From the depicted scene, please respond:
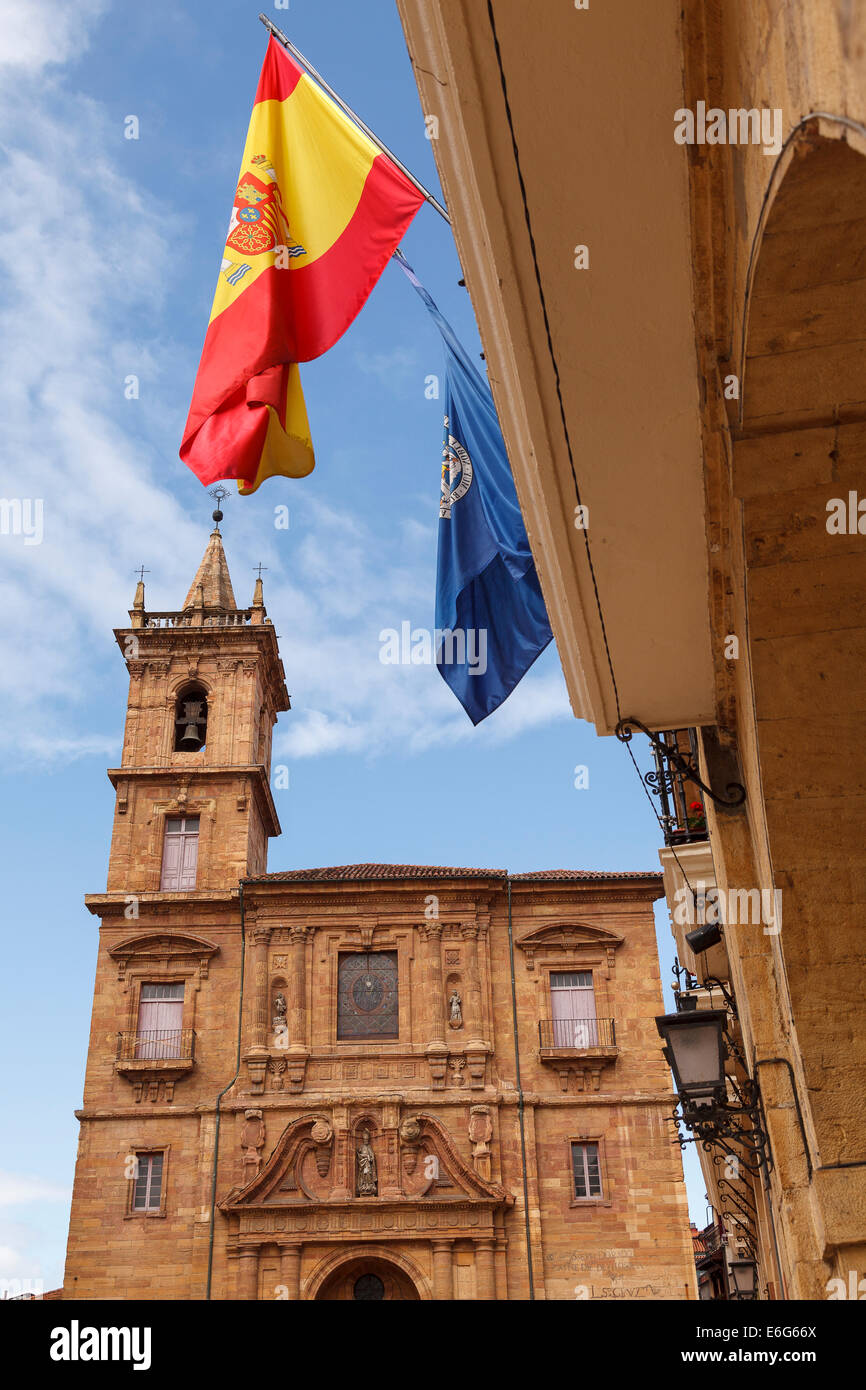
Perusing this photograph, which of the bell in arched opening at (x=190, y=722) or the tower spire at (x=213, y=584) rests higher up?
the tower spire at (x=213, y=584)

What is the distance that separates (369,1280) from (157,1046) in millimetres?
7165

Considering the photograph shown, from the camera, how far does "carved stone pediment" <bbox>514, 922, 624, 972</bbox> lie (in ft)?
102

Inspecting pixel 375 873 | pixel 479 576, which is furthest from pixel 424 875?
pixel 479 576

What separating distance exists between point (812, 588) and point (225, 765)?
29.3 metres

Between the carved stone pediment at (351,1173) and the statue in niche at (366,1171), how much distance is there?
14cm

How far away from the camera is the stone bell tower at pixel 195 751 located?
32.2 metres

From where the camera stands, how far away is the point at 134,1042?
97.5 ft

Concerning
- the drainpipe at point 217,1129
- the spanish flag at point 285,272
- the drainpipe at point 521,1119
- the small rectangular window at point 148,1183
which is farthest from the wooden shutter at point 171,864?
the spanish flag at point 285,272

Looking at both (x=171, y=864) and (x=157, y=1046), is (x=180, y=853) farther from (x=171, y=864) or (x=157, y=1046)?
(x=157, y=1046)

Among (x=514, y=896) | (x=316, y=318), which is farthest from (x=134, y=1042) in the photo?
(x=316, y=318)

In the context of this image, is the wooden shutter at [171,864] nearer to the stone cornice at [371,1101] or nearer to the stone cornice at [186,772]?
the stone cornice at [186,772]

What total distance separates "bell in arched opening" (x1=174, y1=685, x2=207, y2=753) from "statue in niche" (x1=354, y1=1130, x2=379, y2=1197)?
454 inches

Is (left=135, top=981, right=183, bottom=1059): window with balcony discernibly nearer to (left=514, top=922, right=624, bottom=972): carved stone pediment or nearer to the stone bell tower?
the stone bell tower
